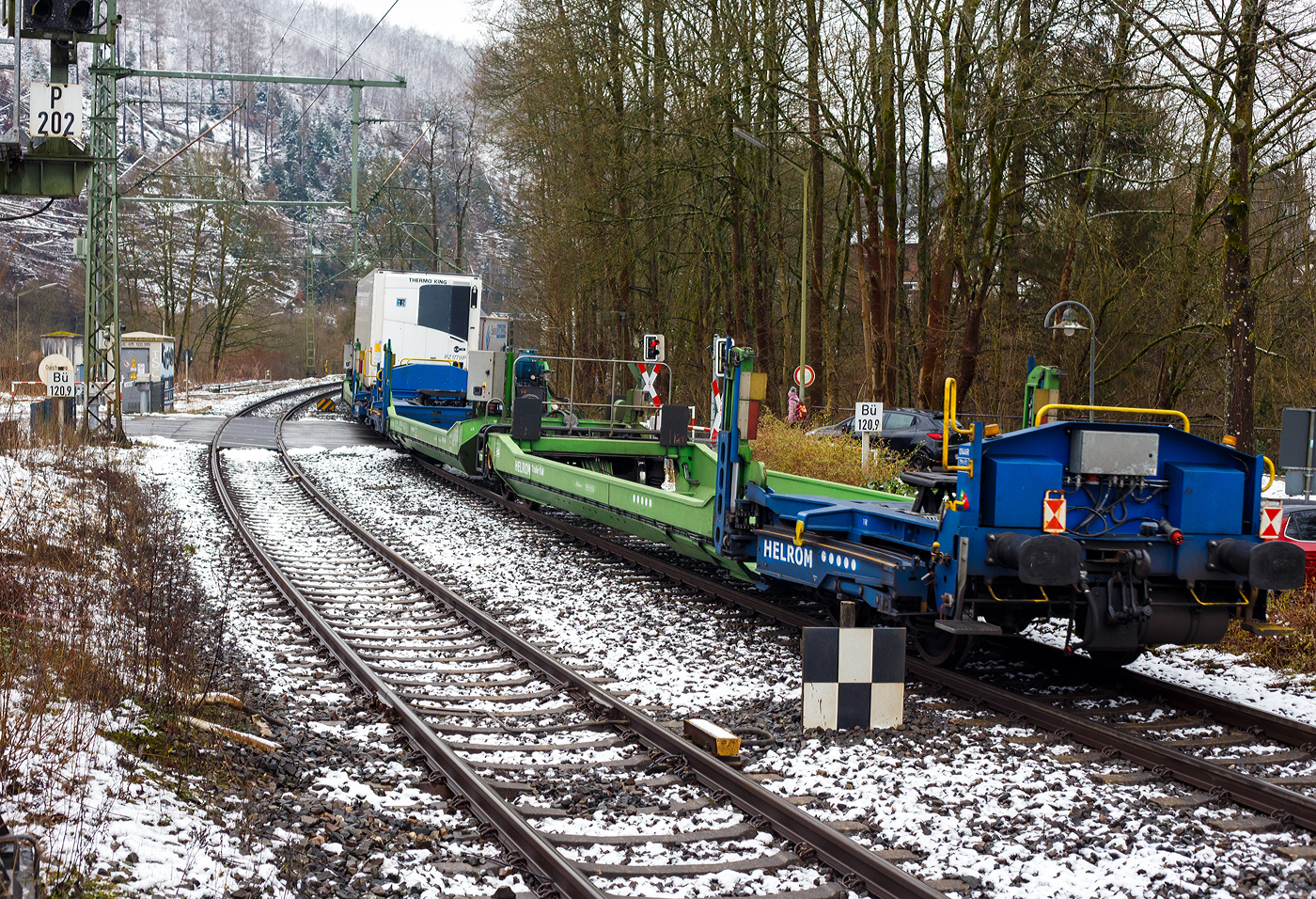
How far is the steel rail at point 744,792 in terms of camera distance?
476cm

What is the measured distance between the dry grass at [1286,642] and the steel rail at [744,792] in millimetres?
4389

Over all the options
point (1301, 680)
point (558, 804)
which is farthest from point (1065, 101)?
point (558, 804)

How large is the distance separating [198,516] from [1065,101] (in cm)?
1304

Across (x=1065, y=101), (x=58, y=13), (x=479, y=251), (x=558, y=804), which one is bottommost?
(x=558, y=804)

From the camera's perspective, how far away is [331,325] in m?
83.9

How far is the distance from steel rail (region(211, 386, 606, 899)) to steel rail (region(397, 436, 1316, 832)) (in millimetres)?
3313

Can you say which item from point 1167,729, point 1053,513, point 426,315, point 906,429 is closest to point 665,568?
point 1053,513

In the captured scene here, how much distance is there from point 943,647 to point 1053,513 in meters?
1.44

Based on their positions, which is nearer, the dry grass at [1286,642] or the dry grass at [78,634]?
the dry grass at [78,634]

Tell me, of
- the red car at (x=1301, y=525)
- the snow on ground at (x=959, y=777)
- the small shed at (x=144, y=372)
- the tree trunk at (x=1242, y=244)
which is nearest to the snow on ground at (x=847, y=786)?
the snow on ground at (x=959, y=777)

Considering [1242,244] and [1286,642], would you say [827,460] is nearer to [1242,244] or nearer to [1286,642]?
[1242,244]

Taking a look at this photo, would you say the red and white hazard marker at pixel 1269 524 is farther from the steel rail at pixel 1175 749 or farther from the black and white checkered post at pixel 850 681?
the black and white checkered post at pixel 850 681

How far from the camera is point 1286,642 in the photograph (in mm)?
9078

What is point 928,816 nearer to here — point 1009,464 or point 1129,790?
point 1129,790
